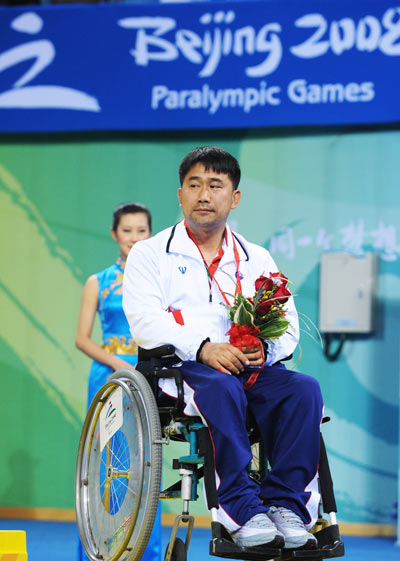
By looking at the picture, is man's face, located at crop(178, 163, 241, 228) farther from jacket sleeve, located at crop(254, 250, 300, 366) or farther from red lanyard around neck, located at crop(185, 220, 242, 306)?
jacket sleeve, located at crop(254, 250, 300, 366)

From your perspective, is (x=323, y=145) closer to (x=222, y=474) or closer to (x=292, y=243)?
(x=292, y=243)

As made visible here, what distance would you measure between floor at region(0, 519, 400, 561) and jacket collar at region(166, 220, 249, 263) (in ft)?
5.51

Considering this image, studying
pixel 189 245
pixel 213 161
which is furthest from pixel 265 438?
pixel 213 161

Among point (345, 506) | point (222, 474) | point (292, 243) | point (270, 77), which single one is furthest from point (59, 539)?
point (270, 77)

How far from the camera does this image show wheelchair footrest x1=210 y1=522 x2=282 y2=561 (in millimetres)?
2363

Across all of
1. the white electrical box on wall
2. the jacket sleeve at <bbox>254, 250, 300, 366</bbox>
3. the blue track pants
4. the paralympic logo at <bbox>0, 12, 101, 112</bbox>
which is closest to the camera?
the blue track pants

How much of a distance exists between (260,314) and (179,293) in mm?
278

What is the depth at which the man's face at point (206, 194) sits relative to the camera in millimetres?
2895

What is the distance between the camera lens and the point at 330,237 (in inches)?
192

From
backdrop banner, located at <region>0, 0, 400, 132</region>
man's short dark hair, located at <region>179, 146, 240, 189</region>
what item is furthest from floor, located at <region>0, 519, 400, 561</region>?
backdrop banner, located at <region>0, 0, 400, 132</region>

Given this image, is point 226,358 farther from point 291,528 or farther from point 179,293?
point 291,528

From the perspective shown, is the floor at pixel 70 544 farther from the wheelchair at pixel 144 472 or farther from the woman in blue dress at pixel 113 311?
the wheelchair at pixel 144 472

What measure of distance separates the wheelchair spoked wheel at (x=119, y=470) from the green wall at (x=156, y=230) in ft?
6.56

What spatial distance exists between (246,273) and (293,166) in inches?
83.8
